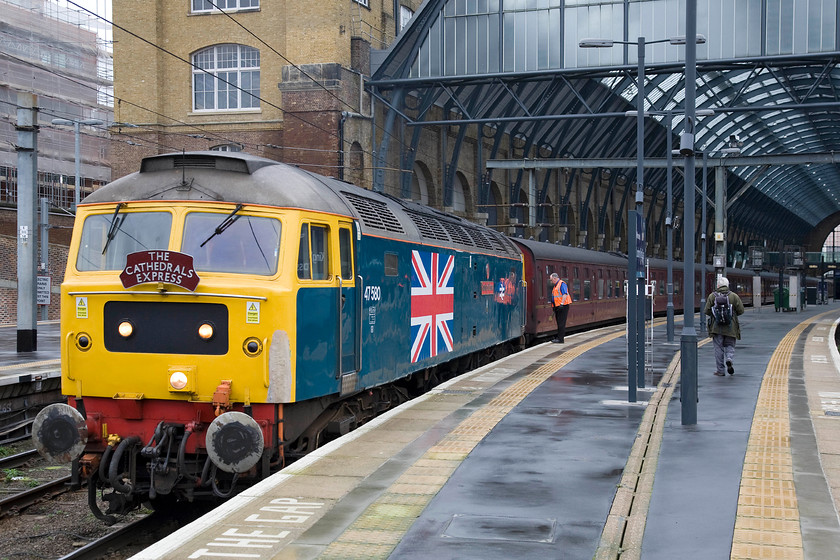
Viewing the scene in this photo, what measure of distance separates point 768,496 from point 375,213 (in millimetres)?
5563

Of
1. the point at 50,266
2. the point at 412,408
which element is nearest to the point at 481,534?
the point at 412,408

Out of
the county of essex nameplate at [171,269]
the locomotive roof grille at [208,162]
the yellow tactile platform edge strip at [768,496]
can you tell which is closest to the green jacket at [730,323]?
the yellow tactile platform edge strip at [768,496]

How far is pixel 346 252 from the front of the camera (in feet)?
33.6

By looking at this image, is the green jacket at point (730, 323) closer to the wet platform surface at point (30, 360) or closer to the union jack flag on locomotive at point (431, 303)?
the union jack flag on locomotive at point (431, 303)

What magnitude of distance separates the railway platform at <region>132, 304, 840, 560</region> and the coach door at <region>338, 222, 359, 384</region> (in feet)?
2.55

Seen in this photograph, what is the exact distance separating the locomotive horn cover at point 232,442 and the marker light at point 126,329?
1372mm

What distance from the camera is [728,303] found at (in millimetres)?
16469

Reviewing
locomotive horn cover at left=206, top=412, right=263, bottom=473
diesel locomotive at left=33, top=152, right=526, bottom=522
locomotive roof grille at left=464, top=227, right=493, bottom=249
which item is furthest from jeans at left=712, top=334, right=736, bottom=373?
locomotive horn cover at left=206, top=412, right=263, bottom=473

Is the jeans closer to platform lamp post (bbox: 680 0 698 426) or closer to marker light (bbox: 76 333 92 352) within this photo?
platform lamp post (bbox: 680 0 698 426)

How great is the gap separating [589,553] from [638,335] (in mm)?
8731

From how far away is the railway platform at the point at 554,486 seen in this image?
6.68 m

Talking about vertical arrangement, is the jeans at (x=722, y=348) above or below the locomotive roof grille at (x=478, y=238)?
below

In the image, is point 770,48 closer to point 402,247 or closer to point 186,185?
point 402,247

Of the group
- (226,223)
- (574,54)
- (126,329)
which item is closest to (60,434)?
(126,329)
